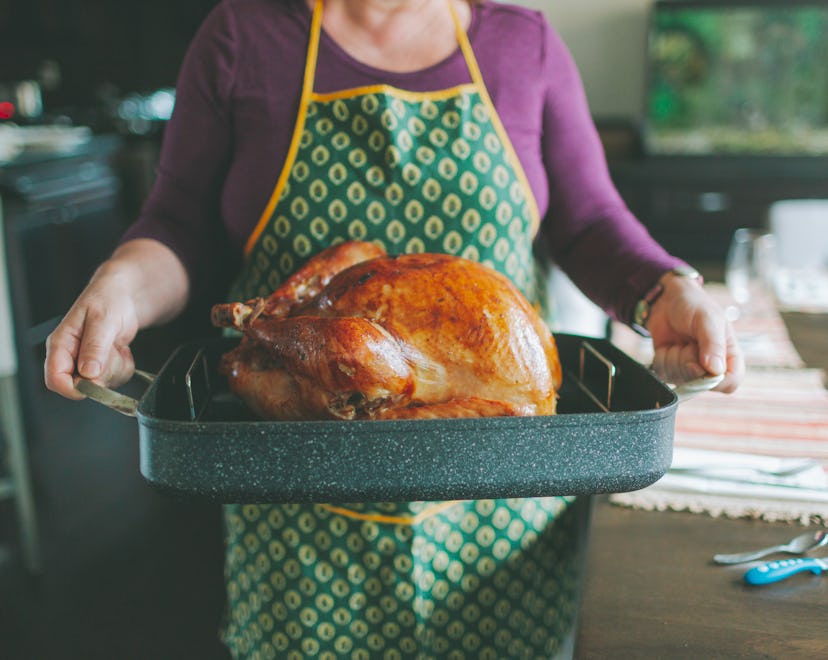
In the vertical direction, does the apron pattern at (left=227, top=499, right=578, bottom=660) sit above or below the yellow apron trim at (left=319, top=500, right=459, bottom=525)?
below

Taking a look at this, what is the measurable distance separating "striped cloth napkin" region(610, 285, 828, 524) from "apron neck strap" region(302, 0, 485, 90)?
1.81ft

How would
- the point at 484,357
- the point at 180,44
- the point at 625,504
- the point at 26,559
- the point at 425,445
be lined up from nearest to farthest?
1. the point at 425,445
2. the point at 484,357
3. the point at 625,504
4. the point at 26,559
5. the point at 180,44

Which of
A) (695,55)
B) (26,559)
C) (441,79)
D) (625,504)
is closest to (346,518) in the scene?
(625,504)

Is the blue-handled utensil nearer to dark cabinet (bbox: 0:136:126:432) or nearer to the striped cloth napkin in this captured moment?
the striped cloth napkin

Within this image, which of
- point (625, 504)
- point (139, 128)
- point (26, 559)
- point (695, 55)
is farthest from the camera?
point (139, 128)

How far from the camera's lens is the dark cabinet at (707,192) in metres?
4.05

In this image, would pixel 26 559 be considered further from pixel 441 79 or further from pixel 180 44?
pixel 180 44

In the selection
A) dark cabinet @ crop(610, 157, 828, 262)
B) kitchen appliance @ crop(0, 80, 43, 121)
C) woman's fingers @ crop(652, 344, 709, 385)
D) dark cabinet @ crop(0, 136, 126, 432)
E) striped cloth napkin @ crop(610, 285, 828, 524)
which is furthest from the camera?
kitchen appliance @ crop(0, 80, 43, 121)

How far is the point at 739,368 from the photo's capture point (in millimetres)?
762

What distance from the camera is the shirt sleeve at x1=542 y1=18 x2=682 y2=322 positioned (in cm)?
98

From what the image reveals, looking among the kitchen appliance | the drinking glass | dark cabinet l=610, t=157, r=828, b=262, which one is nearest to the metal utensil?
the drinking glass

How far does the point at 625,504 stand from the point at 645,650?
0.28 metres

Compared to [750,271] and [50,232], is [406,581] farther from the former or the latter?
[50,232]

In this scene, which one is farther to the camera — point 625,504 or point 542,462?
point 625,504
